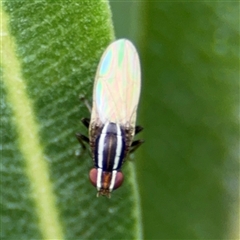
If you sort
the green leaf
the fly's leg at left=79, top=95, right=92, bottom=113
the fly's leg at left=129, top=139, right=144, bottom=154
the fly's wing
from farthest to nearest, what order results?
the fly's leg at left=129, top=139, right=144, bottom=154 < the fly's wing < the fly's leg at left=79, top=95, right=92, bottom=113 < the green leaf

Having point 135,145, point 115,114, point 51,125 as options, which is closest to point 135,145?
point 135,145

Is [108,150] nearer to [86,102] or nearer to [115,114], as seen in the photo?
[115,114]

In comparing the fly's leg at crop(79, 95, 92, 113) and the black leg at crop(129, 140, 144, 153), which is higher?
the fly's leg at crop(79, 95, 92, 113)

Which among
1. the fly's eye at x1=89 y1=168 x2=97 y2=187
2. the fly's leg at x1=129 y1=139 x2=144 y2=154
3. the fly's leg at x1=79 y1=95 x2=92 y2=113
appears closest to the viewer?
the fly's leg at x1=79 y1=95 x2=92 y2=113

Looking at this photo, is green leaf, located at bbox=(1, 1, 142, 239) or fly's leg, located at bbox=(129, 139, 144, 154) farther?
fly's leg, located at bbox=(129, 139, 144, 154)

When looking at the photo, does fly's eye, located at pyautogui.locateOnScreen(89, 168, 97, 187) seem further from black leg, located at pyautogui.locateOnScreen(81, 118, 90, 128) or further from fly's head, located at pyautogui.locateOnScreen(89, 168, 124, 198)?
black leg, located at pyautogui.locateOnScreen(81, 118, 90, 128)

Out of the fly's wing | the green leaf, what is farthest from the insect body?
the green leaf
